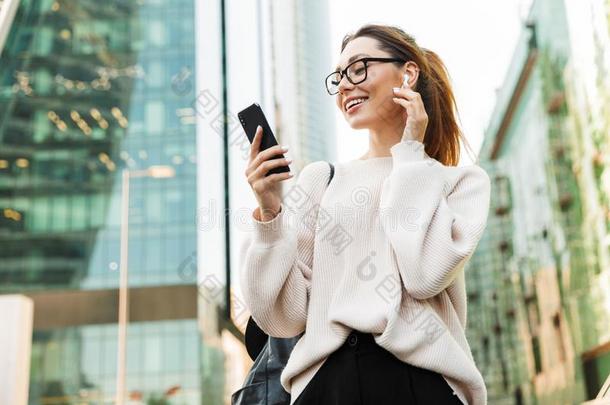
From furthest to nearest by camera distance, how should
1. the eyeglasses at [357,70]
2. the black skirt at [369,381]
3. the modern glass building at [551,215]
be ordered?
the modern glass building at [551,215]
the eyeglasses at [357,70]
the black skirt at [369,381]

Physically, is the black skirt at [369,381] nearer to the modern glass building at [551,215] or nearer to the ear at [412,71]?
the ear at [412,71]

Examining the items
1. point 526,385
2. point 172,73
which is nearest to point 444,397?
point 172,73

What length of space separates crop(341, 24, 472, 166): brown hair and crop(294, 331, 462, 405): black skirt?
0.51m

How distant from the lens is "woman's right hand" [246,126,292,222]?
1369 mm

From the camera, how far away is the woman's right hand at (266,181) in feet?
4.49

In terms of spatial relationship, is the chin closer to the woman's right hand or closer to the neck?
the neck

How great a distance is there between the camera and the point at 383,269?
1.43 meters

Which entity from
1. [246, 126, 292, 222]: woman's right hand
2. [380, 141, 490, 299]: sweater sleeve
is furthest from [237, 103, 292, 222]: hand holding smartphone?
[380, 141, 490, 299]: sweater sleeve

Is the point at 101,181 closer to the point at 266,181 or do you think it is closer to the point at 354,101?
the point at 354,101

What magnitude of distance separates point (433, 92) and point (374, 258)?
435 millimetres

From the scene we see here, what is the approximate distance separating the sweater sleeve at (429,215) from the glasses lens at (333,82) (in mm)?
200

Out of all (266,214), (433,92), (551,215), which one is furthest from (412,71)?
(551,215)

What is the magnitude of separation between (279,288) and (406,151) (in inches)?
14.5

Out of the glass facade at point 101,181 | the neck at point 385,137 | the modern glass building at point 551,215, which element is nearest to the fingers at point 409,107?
the neck at point 385,137
